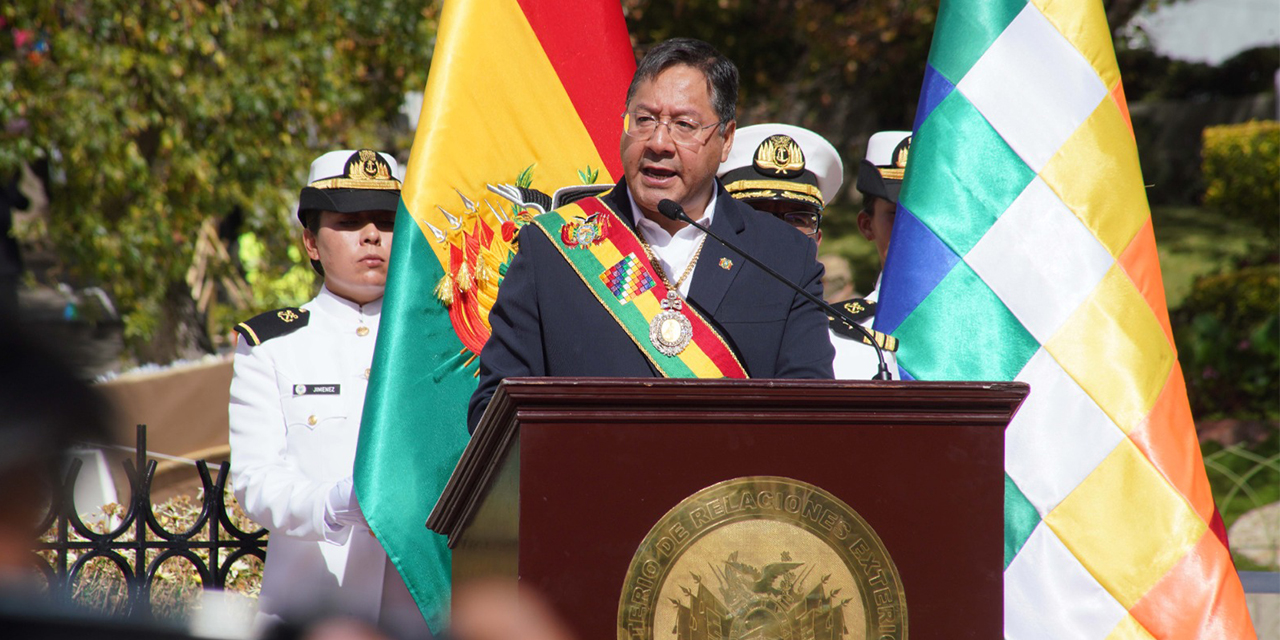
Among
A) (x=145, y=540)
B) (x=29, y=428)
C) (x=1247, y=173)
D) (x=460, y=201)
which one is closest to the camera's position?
(x=29, y=428)

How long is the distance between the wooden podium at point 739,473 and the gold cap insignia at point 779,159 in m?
2.09

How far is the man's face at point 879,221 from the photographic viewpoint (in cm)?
419

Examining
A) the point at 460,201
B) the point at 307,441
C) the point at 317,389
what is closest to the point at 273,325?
the point at 317,389

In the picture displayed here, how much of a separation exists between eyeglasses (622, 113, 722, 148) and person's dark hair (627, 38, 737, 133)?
56 mm

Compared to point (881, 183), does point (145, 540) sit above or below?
below

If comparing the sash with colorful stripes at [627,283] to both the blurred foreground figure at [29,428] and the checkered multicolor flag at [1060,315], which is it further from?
the blurred foreground figure at [29,428]

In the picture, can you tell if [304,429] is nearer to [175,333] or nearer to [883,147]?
[883,147]

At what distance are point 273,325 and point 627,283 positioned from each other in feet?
4.72

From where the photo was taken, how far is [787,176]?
4.02 metres

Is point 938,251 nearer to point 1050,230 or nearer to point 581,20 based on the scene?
point 1050,230

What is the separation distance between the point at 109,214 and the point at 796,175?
5.90m

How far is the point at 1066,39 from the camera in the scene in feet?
11.5

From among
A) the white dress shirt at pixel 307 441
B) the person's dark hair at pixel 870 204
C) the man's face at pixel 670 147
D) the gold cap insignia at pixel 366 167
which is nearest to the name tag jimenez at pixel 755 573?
the man's face at pixel 670 147

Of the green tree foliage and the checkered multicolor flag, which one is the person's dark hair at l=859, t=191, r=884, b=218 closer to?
the checkered multicolor flag
